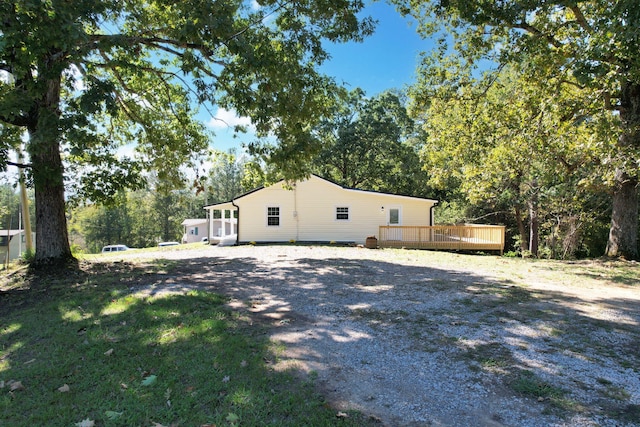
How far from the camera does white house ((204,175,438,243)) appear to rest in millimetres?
20672

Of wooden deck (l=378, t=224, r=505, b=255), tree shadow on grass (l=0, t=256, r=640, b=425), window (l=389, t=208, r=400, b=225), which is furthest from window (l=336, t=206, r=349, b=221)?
tree shadow on grass (l=0, t=256, r=640, b=425)

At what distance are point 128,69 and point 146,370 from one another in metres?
7.75

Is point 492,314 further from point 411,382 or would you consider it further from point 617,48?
point 617,48

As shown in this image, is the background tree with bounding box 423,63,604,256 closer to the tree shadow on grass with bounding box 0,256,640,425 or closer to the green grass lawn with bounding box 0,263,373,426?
the tree shadow on grass with bounding box 0,256,640,425

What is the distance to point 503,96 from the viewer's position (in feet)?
44.7

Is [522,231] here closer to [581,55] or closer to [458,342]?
[581,55]

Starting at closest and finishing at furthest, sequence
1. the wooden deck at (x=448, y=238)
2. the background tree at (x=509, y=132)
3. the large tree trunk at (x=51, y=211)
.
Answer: the large tree trunk at (x=51, y=211), the background tree at (x=509, y=132), the wooden deck at (x=448, y=238)

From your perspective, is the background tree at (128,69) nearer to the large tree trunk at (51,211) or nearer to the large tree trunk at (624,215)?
the large tree trunk at (51,211)

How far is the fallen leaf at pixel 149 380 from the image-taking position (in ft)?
11.1

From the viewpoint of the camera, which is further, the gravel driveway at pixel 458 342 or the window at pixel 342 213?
the window at pixel 342 213

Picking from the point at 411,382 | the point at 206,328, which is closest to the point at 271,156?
the point at 206,328

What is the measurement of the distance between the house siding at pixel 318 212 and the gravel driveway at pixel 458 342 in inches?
472

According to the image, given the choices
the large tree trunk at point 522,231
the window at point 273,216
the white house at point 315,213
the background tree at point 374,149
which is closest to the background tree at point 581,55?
the white house at point 315,213

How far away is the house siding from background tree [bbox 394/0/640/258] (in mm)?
9259
